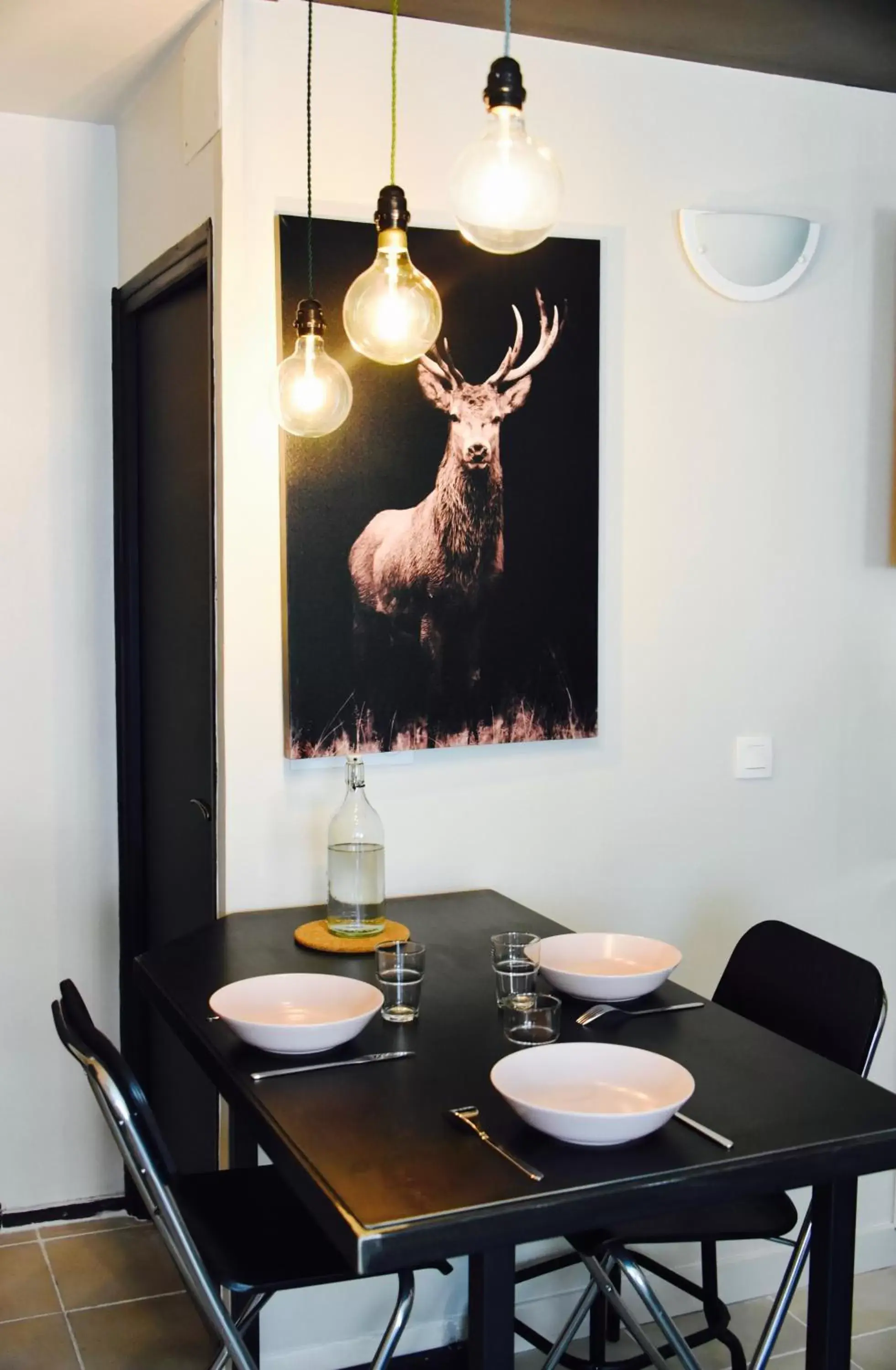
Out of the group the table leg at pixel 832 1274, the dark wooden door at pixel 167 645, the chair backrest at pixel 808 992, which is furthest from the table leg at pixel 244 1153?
the table leg at pixel 832 1274

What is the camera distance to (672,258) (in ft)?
9.45

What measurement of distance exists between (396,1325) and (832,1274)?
62 centimetres

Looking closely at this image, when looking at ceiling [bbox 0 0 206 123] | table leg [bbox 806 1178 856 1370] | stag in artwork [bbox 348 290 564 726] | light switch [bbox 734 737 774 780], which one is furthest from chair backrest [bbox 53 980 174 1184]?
ceiling [bbox 0 0 206 123]

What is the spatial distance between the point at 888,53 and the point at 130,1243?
3.08m

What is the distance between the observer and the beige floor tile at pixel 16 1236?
10.4 feet

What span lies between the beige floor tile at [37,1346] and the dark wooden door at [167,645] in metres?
0.42

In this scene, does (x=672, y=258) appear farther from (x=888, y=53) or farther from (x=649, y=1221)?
(x=649, y=1221)

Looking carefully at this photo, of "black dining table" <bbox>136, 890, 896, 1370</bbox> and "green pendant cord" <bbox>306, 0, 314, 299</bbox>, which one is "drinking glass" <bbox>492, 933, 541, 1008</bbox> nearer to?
"black dining table" <bbox>136, 890, 896, 1370</bbox>

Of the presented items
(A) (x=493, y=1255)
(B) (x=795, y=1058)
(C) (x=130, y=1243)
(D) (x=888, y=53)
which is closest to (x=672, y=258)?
(D) (x=888, y=53)

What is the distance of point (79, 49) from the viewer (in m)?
2.75

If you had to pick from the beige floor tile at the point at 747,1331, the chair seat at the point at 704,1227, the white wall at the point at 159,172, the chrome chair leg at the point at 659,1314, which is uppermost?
the white wall at the point at 159,172

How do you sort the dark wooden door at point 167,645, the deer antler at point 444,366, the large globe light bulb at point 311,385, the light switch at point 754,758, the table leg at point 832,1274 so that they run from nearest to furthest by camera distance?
the table leg at point 832,1274, the large globe light bulb at point 311,385, the deer antler at point 444,366, the dark wooden door at point 167,645, the light switch at point 754,758

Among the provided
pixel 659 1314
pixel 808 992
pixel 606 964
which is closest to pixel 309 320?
pixel 606 964

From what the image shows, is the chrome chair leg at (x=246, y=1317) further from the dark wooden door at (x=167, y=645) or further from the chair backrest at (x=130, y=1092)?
the dark wooden door at (x=167, y=645)
